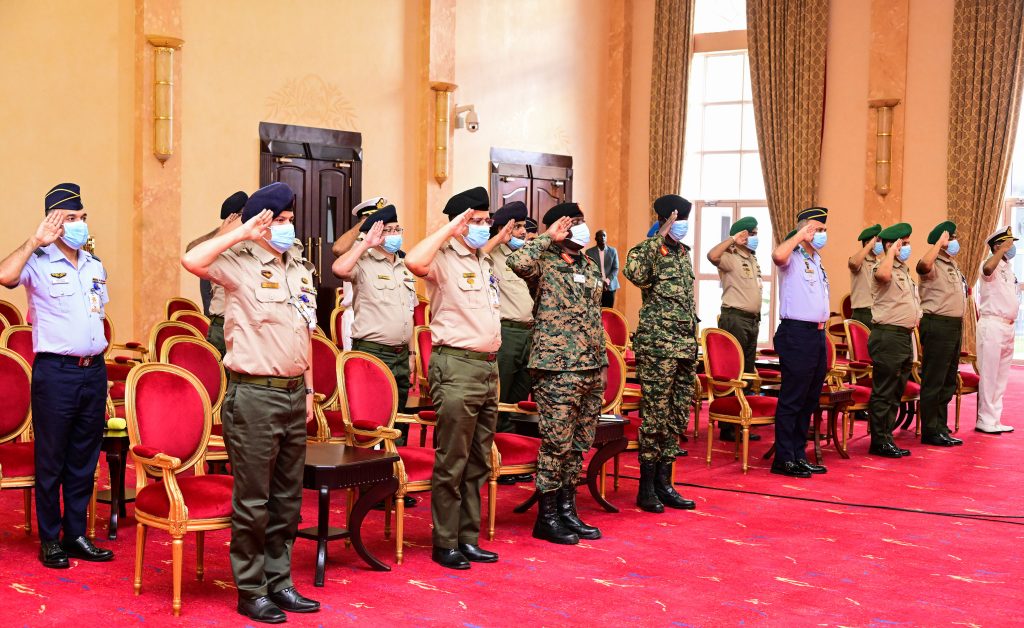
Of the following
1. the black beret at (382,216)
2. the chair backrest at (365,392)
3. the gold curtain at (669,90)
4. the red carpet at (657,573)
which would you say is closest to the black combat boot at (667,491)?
the red carpet at (657,573)

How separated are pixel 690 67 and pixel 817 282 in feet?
27.8

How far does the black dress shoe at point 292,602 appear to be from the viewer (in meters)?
4.00

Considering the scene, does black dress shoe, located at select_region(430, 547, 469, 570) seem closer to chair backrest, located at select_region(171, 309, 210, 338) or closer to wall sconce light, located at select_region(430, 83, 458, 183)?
chair backrest, located at select_region(171, 309, 210, 338)

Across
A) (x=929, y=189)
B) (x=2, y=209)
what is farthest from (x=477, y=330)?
(x=929, y=189)

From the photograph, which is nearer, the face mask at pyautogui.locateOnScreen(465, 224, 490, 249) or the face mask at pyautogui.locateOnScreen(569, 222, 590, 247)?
the face mask at pyautogui.locateOnScreen(465, 224, 490, 249)

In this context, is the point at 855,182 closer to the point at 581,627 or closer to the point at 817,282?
the point at 817,282

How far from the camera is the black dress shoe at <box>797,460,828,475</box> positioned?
23.0 feet

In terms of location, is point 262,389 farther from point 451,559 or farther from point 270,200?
point 451,559

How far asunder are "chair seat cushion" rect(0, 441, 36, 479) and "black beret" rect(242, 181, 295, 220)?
1607 mm

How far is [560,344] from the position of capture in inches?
199

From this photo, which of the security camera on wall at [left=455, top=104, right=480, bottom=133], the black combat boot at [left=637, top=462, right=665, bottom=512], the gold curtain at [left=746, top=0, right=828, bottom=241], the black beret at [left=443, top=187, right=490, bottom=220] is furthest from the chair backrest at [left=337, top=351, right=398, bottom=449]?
the gold curtain at [left=746, top=0, right=828, bottom=241]

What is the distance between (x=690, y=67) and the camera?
1478cm

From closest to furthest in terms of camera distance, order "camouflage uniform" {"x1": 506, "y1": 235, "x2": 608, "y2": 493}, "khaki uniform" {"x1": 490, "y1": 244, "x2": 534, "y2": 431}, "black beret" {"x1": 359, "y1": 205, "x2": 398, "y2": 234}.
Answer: "camouflage uniform" {"x1": 506, "y1": 235, "x2": 608, "y2": 493}
"black beret" {"x1": 359, "y1": 205, "x2": 398, "y2": 234}
"khaki uniform" {"x1": 490, "y1": 244, "x2": 534, "y2": 431}

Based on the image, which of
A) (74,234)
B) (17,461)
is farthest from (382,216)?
(17,461)
